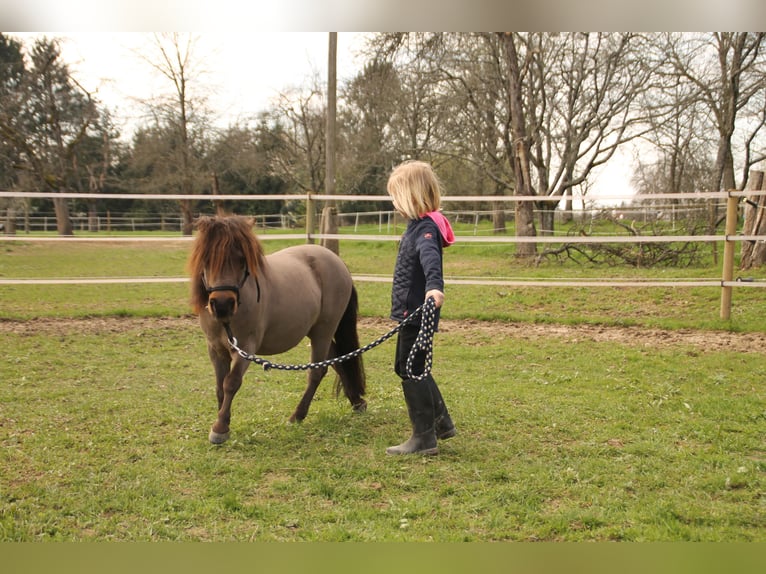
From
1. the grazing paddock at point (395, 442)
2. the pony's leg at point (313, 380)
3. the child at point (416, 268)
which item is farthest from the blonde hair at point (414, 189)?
the grazing paddock at point (395, 442)

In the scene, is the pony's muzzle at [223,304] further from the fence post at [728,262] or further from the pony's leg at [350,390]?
the fence post at [728,262]

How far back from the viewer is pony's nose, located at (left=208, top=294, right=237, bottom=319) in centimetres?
336

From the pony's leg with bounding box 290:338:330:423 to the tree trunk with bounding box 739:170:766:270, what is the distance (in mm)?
7592

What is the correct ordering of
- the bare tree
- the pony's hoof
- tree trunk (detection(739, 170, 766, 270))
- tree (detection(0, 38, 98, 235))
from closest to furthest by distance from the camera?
the pony's hoof < tree trunk (detection(739, 170, 766, 270)) < tree (detection(0, 38, 98, 235)) < the bare tree

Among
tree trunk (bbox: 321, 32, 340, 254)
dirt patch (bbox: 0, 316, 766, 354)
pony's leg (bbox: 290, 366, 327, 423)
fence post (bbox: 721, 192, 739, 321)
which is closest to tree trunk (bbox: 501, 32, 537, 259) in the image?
tree trunk (bbox: 321, 32, 340, 254)

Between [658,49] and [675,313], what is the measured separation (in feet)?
36.0

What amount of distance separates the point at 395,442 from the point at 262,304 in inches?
47.8

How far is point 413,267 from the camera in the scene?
11.5 feet

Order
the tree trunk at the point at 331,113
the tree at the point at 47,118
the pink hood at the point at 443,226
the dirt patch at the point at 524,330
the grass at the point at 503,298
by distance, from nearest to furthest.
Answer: the pink hood at the point at 443,226
the dirt patch at the point at 524,330
the grass at the point at 503,298
the tree trunk at the point at 331,113
the tree at the point at 47,118

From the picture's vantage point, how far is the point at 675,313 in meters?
8.40

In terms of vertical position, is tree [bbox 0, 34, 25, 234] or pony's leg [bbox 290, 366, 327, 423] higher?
A: tree [bbox 0, 34, 25, 234]

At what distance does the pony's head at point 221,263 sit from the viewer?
339cm

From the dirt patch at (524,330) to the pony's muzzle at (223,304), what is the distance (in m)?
4.07

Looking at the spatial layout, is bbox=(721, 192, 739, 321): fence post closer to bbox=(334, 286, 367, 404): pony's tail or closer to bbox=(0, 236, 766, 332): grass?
bbox=(0, 236, 766, 332): grass
